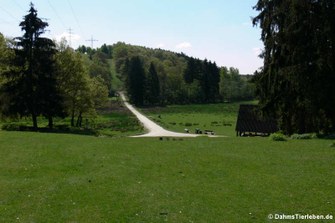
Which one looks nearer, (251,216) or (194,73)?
(251,216)

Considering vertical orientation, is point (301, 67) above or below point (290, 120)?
above

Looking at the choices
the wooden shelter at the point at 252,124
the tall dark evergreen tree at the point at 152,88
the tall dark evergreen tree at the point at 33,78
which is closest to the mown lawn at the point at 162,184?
the tall dark evergreen tree at the point at 33,78

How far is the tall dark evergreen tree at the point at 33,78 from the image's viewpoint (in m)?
38.2

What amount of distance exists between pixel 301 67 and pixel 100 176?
59.0 feet

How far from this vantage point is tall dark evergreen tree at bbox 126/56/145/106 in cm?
12356

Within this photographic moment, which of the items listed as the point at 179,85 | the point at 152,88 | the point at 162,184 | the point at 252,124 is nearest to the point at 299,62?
the point at 162,184

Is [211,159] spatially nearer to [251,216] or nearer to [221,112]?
[251,216]

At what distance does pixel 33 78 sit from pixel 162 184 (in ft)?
98.6

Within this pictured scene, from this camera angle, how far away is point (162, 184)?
13.0 metres

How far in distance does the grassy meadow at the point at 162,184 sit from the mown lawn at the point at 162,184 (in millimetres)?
28

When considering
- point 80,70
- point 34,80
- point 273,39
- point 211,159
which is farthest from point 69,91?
point 211,159

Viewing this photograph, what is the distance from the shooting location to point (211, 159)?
17797 millimetres

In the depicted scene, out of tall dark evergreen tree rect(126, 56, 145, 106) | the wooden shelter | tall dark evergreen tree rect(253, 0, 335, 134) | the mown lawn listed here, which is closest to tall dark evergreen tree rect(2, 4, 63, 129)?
the mown lawn

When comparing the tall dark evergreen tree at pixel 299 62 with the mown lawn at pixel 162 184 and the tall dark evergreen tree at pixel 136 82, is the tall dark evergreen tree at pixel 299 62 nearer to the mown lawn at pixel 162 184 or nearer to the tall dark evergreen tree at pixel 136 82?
the mown lawn at pixel 162 184
